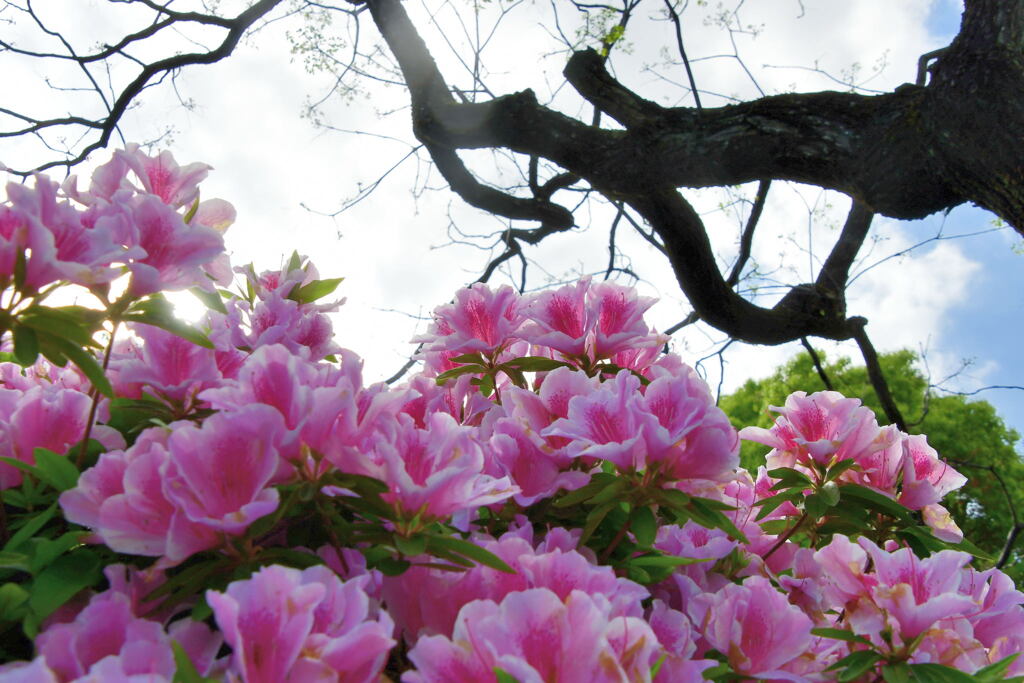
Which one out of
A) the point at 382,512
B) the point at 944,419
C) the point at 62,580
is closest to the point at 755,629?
the point at 382,512

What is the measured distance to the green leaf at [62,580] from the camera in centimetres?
61

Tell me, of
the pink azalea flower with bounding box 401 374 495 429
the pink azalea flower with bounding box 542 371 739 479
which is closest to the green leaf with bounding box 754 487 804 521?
the pink azalea flower with bounding box 542 371 739 479

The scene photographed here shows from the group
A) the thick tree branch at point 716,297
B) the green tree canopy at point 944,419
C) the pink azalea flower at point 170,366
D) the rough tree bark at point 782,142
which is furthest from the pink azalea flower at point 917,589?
the green tree canopy at point 944,419

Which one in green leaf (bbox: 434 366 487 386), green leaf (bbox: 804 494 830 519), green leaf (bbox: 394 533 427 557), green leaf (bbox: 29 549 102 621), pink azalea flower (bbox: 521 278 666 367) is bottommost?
green leaf (bbox: 29 549 102 621)

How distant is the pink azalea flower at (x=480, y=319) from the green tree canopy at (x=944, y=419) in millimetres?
9080

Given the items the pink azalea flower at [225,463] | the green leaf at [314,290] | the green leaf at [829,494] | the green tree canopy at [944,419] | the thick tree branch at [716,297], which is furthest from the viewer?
the green tree canopy at [944,419]

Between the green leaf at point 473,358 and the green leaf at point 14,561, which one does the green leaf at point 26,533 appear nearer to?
the green leaf at point 14,561

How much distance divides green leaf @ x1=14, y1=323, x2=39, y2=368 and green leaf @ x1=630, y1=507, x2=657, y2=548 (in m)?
0.62

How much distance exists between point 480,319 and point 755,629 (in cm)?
64

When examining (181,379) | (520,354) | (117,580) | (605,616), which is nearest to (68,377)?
(181,379)

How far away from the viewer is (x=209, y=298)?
89 centimetres

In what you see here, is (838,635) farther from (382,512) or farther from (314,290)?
(314,290)

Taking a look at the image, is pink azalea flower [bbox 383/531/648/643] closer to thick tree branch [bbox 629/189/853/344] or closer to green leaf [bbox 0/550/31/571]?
green leaf [bbox 0/550/31/571]

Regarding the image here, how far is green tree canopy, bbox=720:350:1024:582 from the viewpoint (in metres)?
10.4
